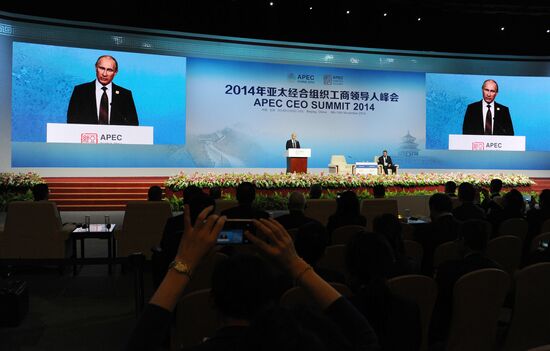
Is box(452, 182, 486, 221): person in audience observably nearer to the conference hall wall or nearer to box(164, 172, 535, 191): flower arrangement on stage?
box(164, 172, 535, 191): flower arrangement on stage

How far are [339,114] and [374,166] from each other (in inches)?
123

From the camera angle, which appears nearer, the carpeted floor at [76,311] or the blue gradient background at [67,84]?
the carpeted floor at [76,311]

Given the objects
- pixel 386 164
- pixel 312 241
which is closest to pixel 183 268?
pixel 312 241

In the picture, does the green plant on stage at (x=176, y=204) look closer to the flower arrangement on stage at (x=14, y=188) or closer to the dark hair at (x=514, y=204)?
the flower arrangement on stage at (x=14, y=188)

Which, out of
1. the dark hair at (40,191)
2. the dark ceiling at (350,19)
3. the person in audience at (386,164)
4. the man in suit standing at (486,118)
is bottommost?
the dark hair at (40,191)

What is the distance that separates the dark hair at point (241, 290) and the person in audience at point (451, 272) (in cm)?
166

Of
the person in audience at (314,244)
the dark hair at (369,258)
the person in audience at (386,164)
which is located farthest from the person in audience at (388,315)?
the person in audience at (386,164)

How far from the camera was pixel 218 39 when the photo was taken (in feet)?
43.7

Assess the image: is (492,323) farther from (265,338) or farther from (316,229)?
(265,338)

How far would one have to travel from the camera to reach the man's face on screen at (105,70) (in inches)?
468

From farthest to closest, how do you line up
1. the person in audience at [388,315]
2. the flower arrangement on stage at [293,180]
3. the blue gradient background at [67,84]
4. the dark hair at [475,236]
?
the blue gradient background at [67,84]
the flower arrangement on stage at [293,180]
the dark hair at [475,236]
the person in audience at [388,315]

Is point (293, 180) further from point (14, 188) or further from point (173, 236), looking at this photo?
point (173, 236)

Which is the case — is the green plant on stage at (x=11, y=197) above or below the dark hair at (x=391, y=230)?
below

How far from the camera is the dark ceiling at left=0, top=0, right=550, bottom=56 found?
11750mm
